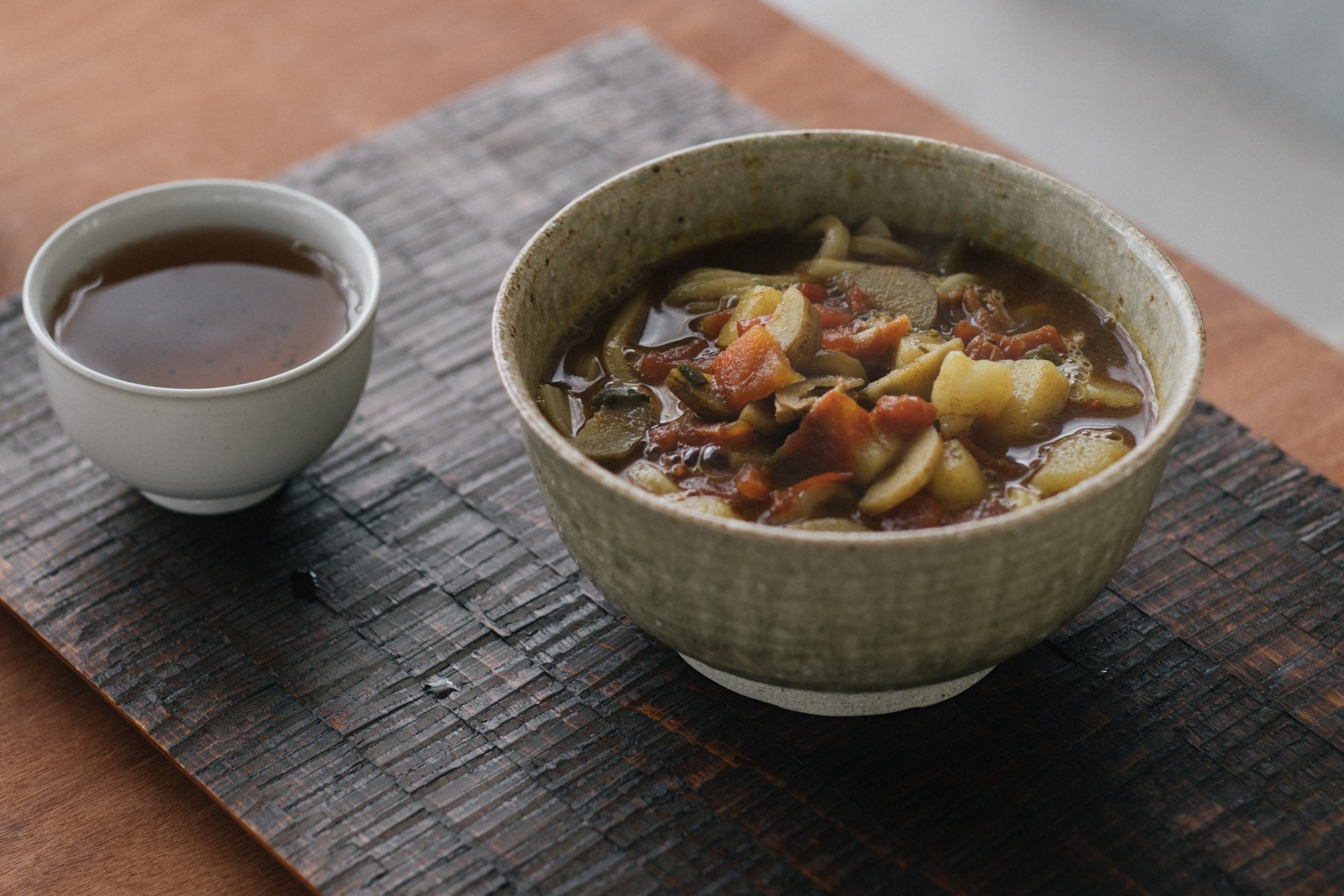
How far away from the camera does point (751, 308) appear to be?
5.96ft

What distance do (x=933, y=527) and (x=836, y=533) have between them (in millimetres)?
166

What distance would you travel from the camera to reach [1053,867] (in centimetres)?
155

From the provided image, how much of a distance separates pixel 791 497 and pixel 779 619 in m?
0.16

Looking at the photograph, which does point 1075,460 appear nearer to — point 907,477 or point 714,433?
point 907,477

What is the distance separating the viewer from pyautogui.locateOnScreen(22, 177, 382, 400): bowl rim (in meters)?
1.80

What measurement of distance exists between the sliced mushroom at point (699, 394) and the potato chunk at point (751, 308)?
8 centimetres

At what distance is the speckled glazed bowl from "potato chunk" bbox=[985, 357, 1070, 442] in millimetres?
120

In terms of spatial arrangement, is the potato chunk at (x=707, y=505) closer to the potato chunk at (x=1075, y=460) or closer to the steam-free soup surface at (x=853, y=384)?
the steam-free soup surface at (x=853, y=384)

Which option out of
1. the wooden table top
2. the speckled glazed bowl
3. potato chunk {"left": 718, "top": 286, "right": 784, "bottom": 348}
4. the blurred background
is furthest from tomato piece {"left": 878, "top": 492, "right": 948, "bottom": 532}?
the blurred background

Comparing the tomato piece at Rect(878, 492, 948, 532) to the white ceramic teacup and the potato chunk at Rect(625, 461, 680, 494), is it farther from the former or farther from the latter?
the white ceramic teacup

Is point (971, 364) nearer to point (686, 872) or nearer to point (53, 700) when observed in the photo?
point (686, 872)

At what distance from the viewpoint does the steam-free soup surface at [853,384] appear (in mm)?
1591

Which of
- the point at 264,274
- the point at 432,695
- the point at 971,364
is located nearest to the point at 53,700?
the point at 432,695

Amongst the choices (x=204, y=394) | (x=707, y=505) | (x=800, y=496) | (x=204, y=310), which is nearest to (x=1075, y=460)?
(x=800, y=496)
